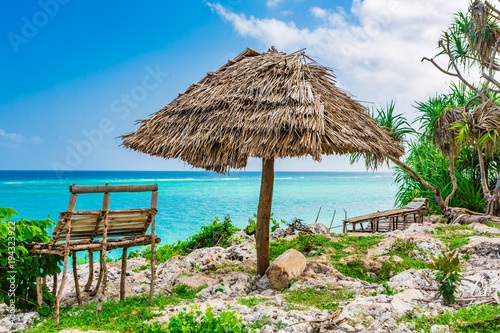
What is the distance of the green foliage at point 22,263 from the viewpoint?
3086 millimetres

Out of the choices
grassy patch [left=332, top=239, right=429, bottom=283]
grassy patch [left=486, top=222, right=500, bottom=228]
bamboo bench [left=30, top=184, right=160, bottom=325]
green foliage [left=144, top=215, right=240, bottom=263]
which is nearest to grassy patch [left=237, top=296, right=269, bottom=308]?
bamboo bench [left=30, top=184, right=160, bottom=325]

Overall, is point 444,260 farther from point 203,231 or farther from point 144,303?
point 203,231

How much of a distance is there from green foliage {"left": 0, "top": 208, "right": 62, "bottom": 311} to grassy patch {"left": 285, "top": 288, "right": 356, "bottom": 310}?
2.26 meters

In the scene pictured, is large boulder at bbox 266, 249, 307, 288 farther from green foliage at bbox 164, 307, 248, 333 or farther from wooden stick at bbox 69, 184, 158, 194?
wooden stick at bbox 69, 184, 158, 194

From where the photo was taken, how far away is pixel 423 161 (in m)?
12.0

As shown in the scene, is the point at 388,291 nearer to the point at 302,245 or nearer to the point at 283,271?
the point at 283,271

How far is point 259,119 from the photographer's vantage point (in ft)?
12.6

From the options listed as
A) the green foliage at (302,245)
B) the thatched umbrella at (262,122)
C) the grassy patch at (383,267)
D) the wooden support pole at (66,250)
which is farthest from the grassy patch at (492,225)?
the wooden support pole at (66,250)

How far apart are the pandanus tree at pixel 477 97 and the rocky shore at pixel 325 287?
252 cm

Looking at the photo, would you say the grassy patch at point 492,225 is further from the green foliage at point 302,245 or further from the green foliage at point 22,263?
the green foliage at point 22,263

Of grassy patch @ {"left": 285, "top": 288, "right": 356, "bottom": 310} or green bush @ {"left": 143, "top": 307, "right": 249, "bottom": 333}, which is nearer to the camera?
green bush @ {"left": 143, "top": 307, "right": 249, "bottom": 333}

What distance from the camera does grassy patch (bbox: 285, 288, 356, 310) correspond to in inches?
130

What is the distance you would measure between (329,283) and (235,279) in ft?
3.52

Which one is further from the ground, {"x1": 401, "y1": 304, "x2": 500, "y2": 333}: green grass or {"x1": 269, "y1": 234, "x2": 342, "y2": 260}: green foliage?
{"x1": 401, "y1": 304, "x2": 500, "y2": 333}: green grass
